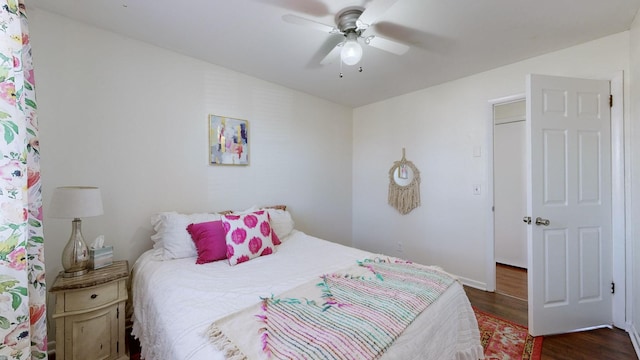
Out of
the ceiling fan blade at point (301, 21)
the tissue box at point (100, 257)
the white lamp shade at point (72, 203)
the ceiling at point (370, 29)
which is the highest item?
the ceiling at point (370, 29)

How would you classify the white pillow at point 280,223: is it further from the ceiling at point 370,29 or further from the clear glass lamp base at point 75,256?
the ceiling at point 370,29

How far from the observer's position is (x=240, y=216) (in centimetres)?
211

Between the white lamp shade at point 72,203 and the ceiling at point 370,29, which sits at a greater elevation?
the ceiling at point 370,29

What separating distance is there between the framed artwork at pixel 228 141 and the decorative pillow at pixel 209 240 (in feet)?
2.57

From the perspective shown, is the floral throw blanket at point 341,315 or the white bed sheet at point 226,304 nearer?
the floral throw blanket at point 341,315

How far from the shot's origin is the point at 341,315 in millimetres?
1128

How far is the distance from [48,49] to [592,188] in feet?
14.2

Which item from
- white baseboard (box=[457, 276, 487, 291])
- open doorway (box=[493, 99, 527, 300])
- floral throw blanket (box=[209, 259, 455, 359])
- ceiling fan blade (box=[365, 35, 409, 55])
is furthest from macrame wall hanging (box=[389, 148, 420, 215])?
ceiling fan blade (box=[365, 35, 409, 55])

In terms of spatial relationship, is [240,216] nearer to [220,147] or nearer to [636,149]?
[220,147]

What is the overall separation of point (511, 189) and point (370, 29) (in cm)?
320

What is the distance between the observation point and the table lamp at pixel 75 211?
1504 millimetres

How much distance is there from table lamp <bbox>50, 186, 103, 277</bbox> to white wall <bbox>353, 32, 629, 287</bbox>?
3.20m

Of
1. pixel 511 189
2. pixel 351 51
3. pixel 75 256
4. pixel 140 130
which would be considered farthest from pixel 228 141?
pixel 511 189

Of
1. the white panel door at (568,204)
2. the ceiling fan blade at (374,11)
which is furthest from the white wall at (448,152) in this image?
the ceiling fan blade at (374,11)
